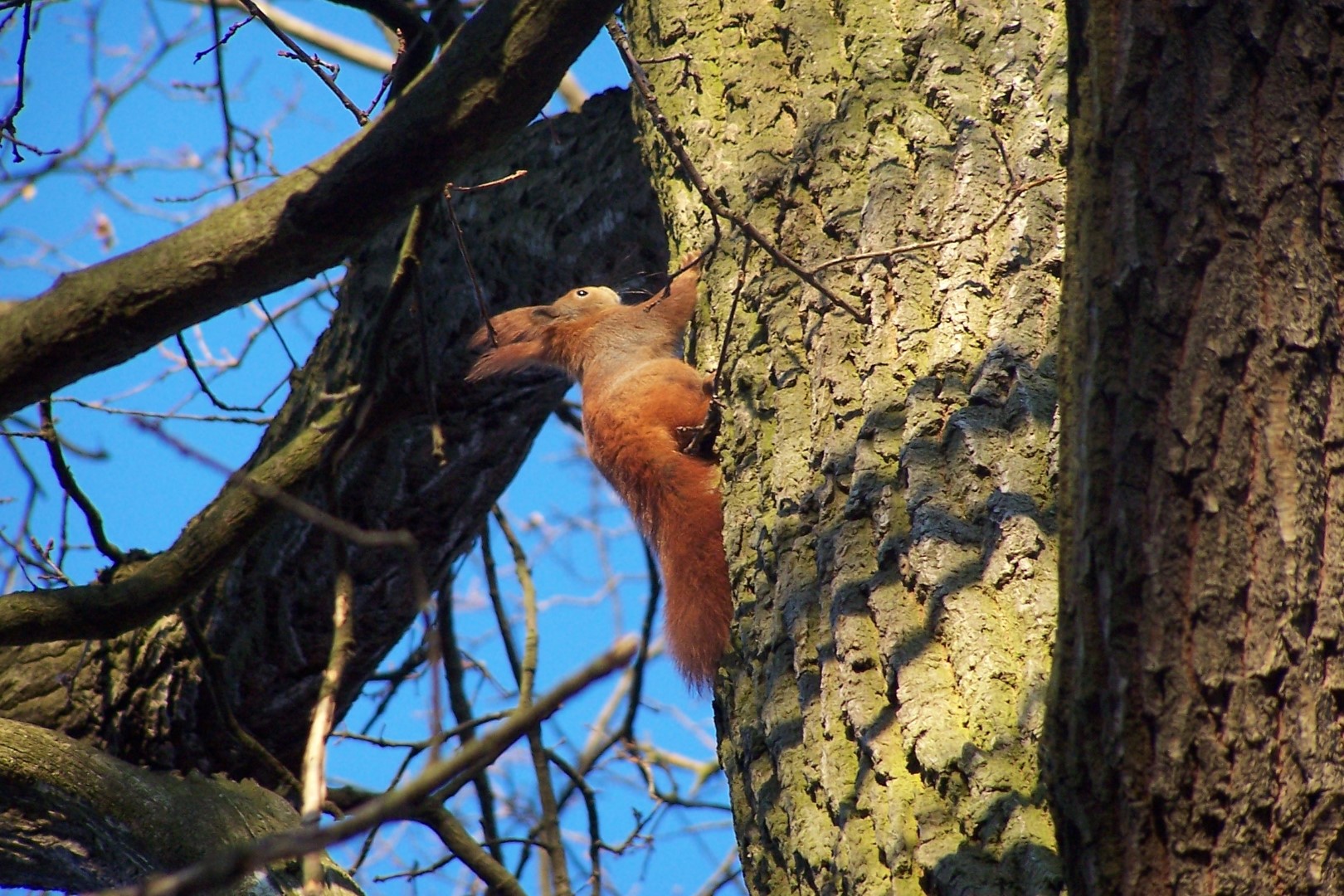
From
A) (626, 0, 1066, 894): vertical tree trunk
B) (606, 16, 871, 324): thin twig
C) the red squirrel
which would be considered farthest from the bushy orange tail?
(606, 16, 871, 324): thin twig

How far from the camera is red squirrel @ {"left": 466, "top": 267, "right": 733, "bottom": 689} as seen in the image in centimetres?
226

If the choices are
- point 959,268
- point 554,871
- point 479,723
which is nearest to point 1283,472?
point 959,268

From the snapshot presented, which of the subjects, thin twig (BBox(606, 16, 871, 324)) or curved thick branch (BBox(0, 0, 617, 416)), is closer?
curved thick branch (BBox(0, 0, 617, 416))

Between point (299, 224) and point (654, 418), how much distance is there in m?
1.21

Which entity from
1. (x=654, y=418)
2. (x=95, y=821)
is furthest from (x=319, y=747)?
(x=654, y=418)

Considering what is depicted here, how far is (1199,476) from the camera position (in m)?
1.05

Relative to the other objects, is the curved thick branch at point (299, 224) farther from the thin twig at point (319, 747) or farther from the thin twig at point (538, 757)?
the thin twig at point (538, 757)

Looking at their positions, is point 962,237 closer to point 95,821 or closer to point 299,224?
point 299,224

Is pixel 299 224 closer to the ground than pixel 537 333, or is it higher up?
closer to the ground

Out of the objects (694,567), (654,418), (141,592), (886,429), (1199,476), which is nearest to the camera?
(1199,476)

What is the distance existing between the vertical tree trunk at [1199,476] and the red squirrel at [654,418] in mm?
937

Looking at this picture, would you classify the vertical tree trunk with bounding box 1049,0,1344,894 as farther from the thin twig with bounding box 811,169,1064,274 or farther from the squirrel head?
the squirrel head

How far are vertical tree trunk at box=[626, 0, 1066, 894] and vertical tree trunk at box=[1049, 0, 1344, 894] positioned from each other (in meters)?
0.21

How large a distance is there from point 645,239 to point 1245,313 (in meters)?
2.29
